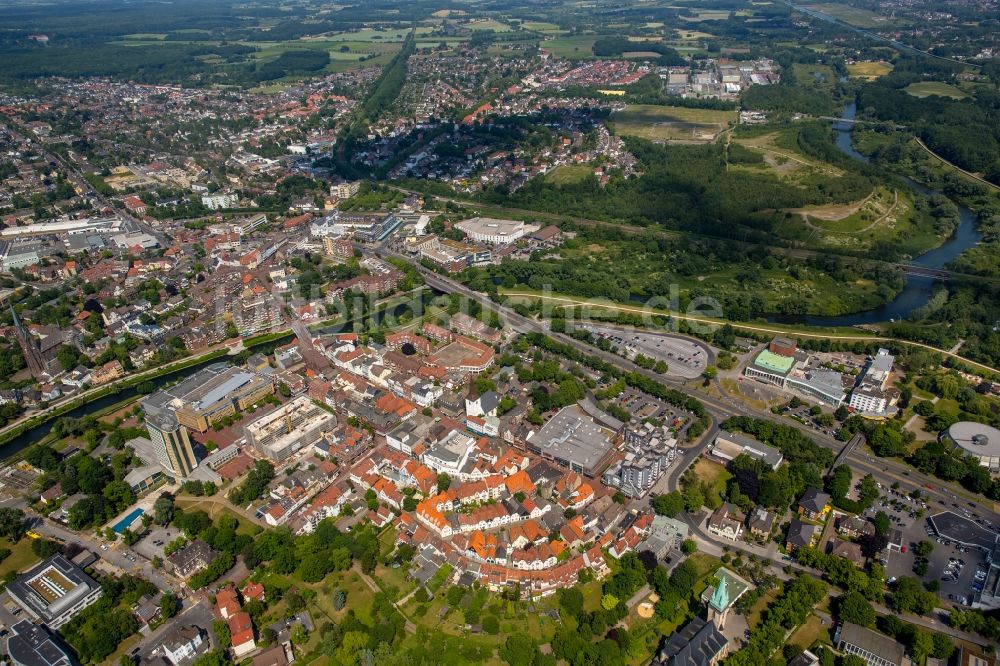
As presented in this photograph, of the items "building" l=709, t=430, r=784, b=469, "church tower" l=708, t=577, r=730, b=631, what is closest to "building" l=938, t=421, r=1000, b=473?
"building" l=709, t=430, r=784, b=469

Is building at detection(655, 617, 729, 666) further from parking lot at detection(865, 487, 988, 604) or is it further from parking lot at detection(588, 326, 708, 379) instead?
parking lot at detection(588, 326, 708, 379)

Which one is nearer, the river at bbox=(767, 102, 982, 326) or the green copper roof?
the green copper roof

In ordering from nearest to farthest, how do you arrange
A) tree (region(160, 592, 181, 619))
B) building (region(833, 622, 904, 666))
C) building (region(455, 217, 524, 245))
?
1. building (region(833, 622, 904, 666))
2. tree (region(160, 592, 181, 619))
3. building (region(455, 217, 524, 245))

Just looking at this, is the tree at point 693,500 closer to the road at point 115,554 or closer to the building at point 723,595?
the building at point 723,595

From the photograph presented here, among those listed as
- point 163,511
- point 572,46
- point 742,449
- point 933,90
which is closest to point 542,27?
point 572,46

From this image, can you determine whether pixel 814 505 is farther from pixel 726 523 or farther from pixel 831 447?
pixel 831 447
